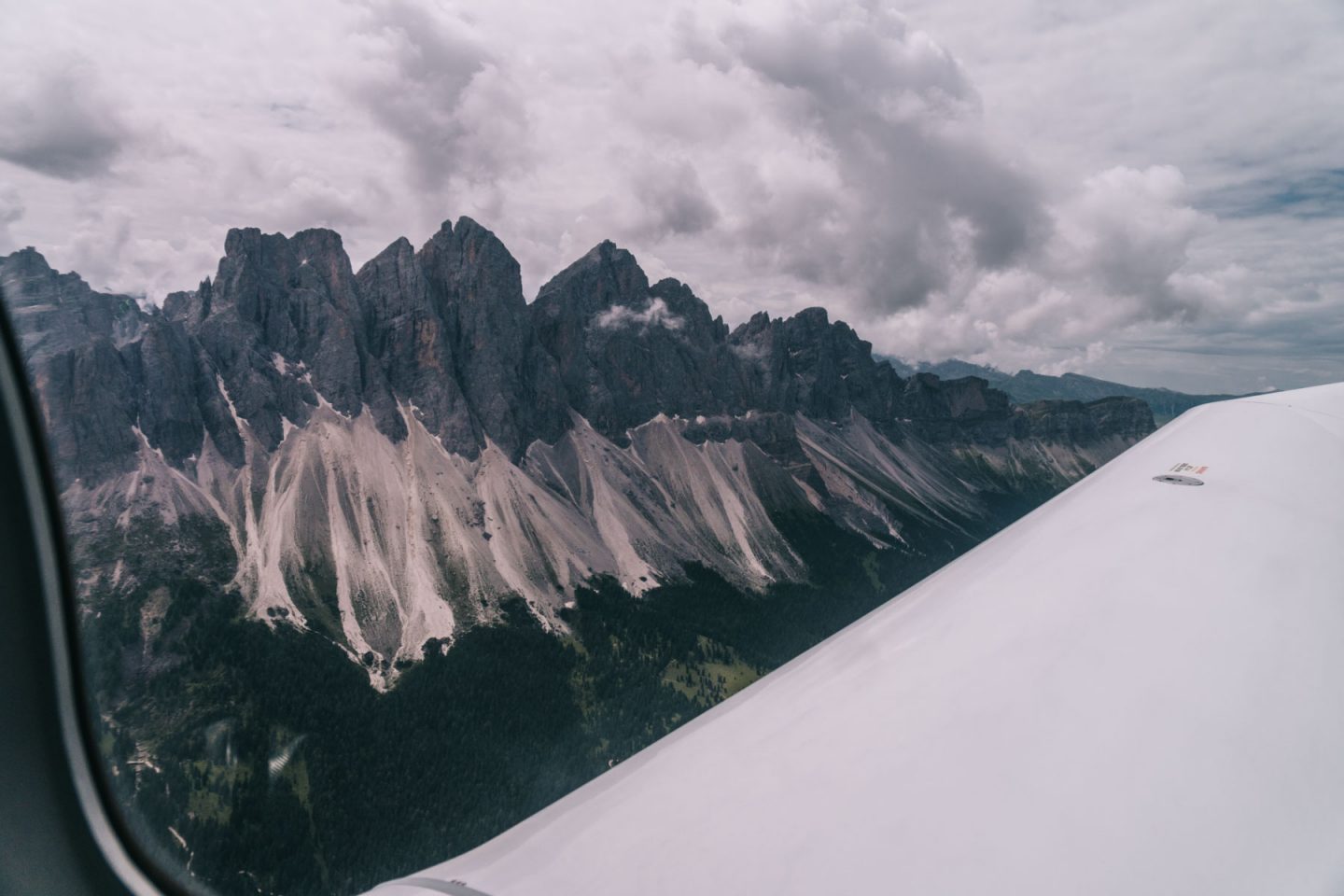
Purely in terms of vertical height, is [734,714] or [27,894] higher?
[734,714]

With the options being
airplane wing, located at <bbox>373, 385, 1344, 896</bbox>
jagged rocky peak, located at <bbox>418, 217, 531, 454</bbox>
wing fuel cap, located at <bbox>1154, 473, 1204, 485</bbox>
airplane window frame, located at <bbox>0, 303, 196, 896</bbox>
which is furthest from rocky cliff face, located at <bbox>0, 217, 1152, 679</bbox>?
wing fuel cap, located at <bbox>1154, 473, 1204, 485</bbox>

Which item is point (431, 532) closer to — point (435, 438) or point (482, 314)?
point (435, 438)

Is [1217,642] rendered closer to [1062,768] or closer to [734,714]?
[1062,768]

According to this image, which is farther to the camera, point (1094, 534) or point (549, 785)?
point (549, 785)

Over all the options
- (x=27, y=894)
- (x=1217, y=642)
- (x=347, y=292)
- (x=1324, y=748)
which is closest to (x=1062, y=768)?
(x=1324, y=748)

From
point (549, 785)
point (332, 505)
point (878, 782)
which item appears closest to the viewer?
point (878, 782)

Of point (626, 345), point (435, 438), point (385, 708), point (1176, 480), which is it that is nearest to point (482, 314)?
point (435, 438)
